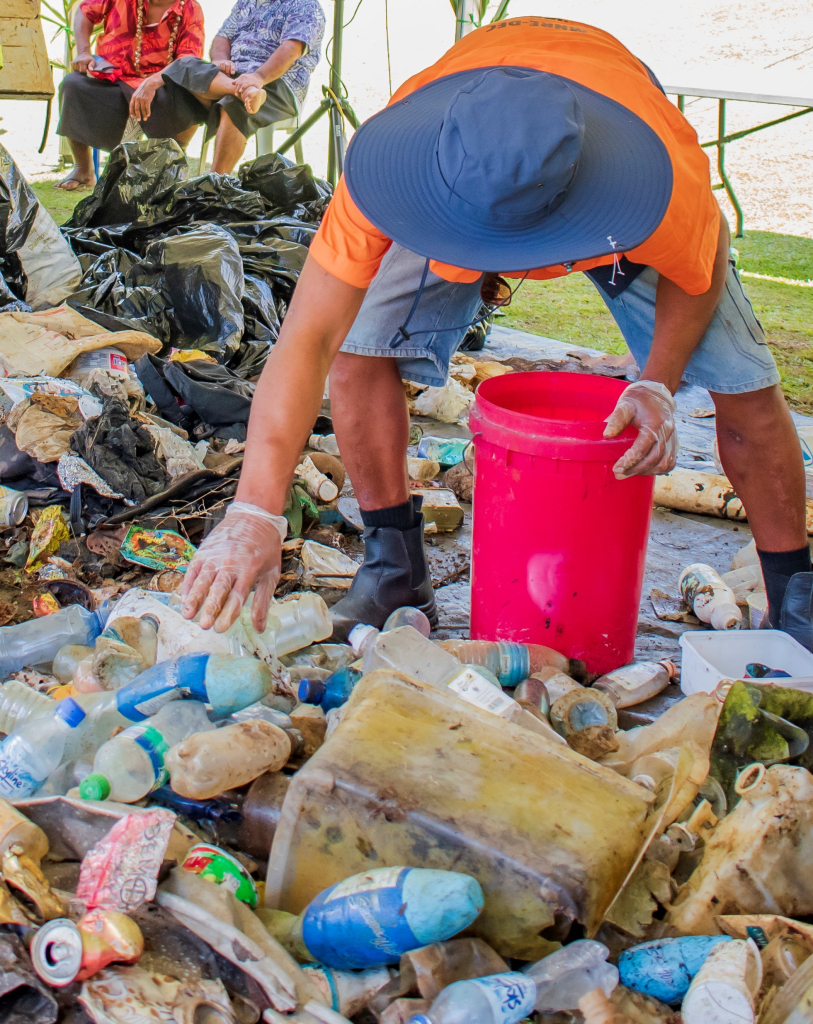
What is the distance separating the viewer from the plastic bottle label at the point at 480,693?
66.7 inches

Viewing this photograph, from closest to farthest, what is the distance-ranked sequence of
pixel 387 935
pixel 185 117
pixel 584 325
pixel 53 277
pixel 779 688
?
pixel 387 935 → pixel 779 688 → pixel 53 277 → pixel 584 325 → pixel 185 117

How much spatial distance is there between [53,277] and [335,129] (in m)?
2.88

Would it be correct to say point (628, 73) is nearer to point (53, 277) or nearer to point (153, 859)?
point (153, 859)

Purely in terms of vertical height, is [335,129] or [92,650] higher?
[335,129]

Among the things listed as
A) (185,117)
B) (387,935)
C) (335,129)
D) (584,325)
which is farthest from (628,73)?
(185,117)

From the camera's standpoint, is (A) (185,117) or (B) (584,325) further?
(A) (185,117)

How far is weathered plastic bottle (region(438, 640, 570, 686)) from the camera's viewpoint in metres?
2.08

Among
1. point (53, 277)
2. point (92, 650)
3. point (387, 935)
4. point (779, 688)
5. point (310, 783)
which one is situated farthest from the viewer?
point (53, 277)

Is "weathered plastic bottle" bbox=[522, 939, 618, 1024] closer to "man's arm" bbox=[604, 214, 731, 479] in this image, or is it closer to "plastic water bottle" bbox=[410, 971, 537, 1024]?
"plastic water bottle" bbox=[410, 971, 537, 1024]

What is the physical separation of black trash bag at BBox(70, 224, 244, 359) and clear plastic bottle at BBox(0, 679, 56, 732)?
239 cm

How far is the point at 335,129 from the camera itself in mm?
6484

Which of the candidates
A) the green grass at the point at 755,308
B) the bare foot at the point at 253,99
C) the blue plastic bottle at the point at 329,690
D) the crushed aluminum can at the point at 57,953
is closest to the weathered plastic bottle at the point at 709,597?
the blue plastic bottle at the point at 329,690

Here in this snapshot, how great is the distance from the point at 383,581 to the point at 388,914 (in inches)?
53.1

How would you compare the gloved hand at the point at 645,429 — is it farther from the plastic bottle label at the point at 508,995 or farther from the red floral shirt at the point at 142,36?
the red floral shirt at the point at 142,36
